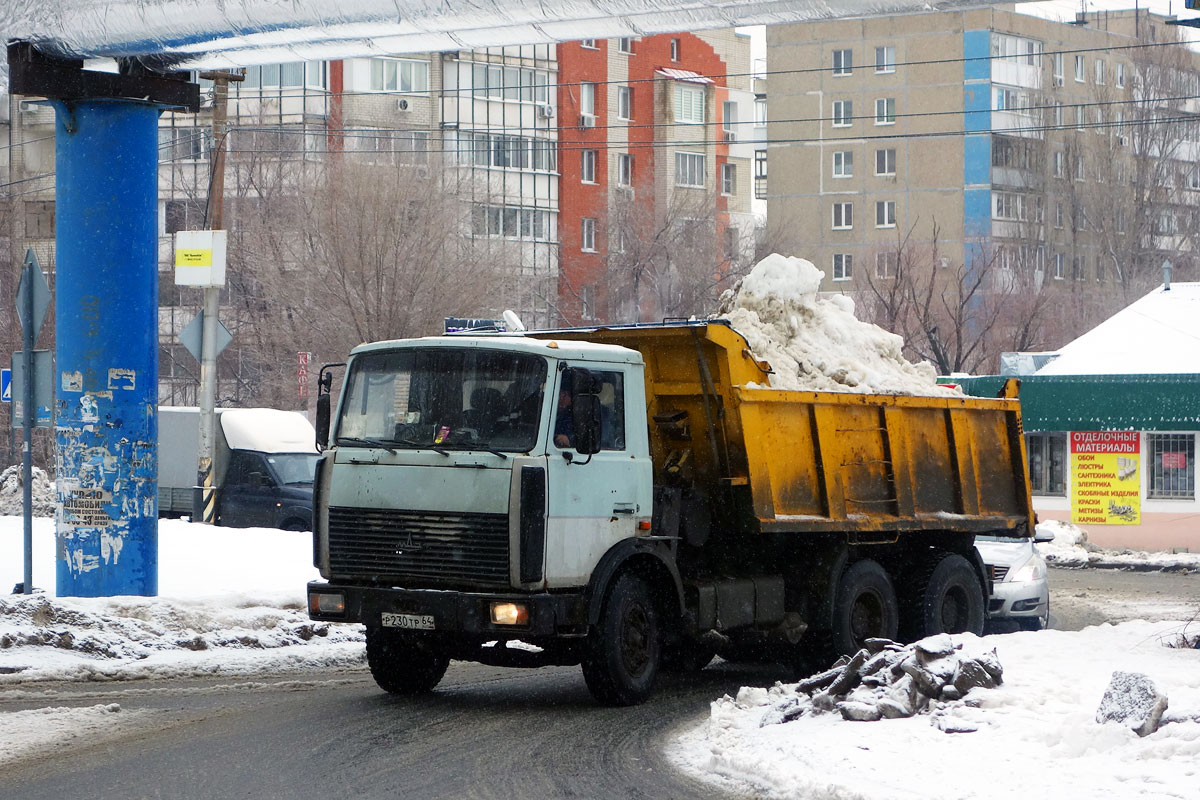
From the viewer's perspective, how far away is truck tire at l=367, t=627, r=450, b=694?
36.3 ft

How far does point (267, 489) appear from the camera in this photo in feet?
89.9

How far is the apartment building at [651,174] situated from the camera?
189 ft

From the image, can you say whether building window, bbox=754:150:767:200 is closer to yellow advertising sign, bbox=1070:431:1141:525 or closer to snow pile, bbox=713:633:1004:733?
yellow advertising sign, bbox=1070:431:1141:525

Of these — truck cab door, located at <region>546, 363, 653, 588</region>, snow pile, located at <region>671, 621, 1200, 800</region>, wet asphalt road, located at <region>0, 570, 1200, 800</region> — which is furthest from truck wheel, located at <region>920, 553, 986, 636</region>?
truck cab door, located at <region>546, 363, 653, 588</region>

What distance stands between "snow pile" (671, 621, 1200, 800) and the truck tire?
221 centimetres

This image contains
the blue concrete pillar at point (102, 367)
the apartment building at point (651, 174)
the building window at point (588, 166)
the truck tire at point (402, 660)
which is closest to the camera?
the truck tire at point (402, 660)

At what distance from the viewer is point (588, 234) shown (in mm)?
71062

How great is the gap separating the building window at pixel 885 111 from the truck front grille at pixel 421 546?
7652 centimetres

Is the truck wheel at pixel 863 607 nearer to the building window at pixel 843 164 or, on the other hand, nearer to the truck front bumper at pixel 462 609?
the truck front bumper at pixel 462 609

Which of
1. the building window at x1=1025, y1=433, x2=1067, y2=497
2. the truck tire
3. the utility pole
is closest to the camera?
the truck tire

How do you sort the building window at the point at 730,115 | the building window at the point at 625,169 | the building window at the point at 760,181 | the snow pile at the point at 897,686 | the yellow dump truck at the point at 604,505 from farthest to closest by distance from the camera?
1. the building window at the point at 760,181
2. the building window at the point at 730,115
3. the building window at the point at 625,169
4. the yellow dump truck at the point at 604,505
5. the snow pile at the point at 897,686

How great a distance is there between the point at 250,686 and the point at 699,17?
6073 millimetres

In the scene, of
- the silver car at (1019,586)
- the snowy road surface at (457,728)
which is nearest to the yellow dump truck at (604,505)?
the snowy road surface at (457,728)

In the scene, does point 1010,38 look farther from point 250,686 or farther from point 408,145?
point 250,686
